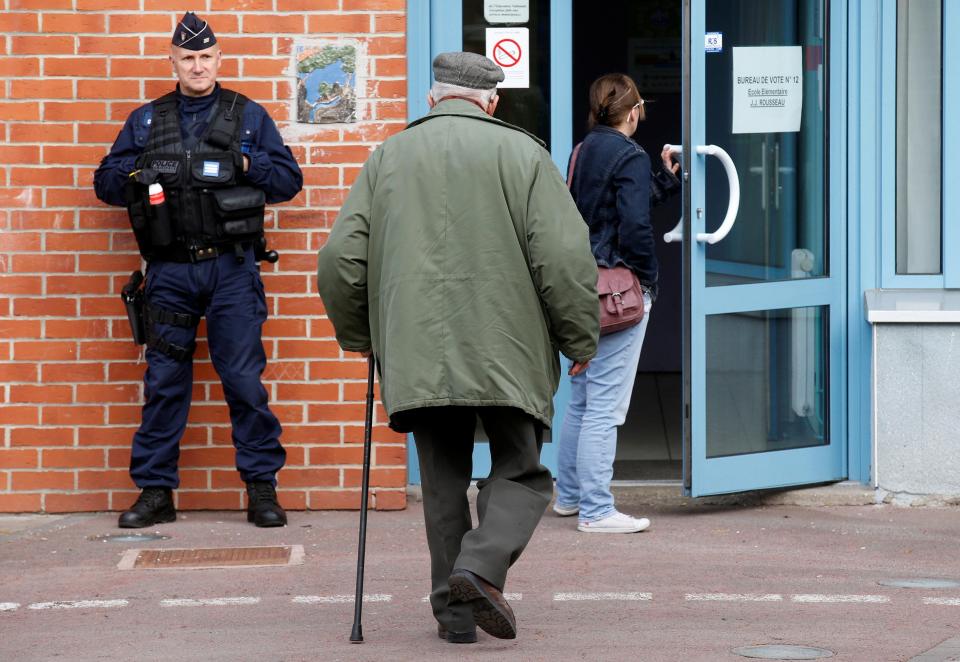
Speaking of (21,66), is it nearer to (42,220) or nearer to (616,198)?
(42,220)

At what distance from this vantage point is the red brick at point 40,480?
24.4 feet

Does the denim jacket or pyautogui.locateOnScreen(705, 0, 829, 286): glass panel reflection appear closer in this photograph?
the denim jacket

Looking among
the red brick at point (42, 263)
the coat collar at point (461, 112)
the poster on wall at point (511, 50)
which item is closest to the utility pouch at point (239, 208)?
the red brick at point (42, 263)

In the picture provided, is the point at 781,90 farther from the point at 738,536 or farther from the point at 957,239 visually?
the point at 738,536

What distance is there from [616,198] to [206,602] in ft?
7.45

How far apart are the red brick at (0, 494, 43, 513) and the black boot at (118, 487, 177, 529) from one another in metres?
0.43

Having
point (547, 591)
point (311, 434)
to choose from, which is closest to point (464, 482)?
point (547, 591)

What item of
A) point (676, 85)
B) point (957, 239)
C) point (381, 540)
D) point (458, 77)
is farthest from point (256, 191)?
point (676, 85)

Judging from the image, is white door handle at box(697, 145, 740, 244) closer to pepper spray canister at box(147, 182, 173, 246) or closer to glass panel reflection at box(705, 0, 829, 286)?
glass panel reflection at box(705, 0, 829, 286)

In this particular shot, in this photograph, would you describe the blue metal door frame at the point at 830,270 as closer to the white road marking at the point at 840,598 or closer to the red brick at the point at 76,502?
the red brick at the point at 76,502

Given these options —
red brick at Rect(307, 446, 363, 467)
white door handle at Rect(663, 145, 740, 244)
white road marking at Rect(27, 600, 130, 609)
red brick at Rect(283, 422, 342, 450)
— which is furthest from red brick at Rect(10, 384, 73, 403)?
white door handle at Rect(663, 145, 740, 244)

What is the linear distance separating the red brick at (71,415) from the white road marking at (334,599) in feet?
6.33

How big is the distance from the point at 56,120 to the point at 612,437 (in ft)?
8.92

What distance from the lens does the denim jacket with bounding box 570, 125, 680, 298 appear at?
6.72 metres
